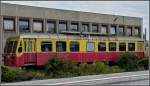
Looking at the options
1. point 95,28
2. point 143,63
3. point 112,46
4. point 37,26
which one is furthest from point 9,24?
point 143,63

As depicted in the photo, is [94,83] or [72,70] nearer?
[94,83]

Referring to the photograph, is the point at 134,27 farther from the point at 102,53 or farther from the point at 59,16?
the point at 102,53

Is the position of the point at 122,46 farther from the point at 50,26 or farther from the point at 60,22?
the point at 60,22

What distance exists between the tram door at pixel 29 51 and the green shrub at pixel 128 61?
754 cm

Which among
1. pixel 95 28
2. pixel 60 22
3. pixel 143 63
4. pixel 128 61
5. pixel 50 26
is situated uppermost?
pixel 60 22

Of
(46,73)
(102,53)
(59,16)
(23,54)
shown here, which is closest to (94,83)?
(46,73)

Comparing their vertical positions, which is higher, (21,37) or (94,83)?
(21,37)

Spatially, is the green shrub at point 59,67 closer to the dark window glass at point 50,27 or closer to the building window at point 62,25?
the dark window glass at point 50,27

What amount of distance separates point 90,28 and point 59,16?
5.03m

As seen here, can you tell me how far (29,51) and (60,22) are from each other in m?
15.9

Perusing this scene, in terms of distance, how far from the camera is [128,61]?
1298 inches

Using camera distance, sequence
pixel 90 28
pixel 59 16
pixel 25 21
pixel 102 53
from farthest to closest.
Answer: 1. pixel 90 28
2. pixel 59 16
3. pixel 25 21
4. pixel 102 53

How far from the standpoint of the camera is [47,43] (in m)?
30.4

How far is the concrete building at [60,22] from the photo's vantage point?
39.5 m
